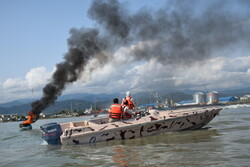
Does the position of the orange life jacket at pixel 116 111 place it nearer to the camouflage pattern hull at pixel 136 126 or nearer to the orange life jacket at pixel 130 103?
the camouflage pattern hull at pixel 136 126

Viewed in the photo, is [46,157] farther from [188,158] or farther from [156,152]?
[188,158]

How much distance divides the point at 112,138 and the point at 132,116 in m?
1.99

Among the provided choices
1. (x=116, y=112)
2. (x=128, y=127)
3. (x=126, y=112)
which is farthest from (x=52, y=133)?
(x=126, y=112)

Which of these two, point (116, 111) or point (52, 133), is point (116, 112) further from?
point (52, 133)

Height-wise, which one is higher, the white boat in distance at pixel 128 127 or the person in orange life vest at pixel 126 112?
the person in orange life vest at pixel 126 112

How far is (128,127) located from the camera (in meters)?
12.6

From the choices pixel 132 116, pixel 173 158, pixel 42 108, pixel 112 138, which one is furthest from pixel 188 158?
pixel 42 108

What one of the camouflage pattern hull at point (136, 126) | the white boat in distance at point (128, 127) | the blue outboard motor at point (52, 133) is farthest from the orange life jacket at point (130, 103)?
the blue outboard motor at point (52, 133)

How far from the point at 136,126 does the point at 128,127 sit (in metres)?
0.43

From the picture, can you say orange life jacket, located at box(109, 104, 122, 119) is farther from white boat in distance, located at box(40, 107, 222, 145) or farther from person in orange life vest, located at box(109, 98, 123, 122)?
white boat in distance, located at box(40, 107, 222, 145)

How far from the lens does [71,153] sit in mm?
10008

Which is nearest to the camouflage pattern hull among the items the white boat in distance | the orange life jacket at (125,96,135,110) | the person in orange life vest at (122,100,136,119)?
the white boat in distance

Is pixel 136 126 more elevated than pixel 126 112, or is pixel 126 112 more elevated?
pixel 126 112

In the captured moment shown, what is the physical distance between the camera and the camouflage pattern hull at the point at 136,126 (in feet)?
38.9
